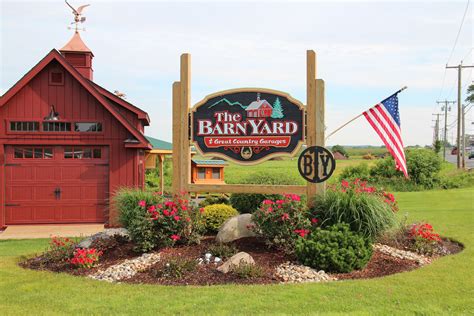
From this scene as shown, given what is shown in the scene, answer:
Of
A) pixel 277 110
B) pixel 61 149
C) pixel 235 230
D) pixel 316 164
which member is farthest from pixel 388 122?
pixel 61 149

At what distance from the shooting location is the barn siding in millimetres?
14742

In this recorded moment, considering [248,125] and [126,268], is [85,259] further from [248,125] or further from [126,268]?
[248,125]

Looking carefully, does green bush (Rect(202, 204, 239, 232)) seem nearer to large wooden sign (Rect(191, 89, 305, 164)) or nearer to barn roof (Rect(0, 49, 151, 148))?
large wooden sign (Rect(191, 89, 305, 164))

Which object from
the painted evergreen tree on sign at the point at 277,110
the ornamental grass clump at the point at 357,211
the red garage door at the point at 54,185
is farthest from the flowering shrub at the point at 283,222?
the red garage door at the point at 54,185

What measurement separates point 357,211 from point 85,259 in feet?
15.8

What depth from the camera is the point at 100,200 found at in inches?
589

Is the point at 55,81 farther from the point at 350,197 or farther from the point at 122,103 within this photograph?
the point at 350,197

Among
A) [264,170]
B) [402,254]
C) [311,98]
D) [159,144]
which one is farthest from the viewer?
[264,170]

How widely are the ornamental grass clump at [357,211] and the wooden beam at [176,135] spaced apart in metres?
3.12

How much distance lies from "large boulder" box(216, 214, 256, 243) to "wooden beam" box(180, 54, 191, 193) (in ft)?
4.61

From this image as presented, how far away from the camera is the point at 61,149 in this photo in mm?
14906

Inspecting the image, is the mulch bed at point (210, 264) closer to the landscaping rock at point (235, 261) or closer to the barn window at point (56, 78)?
the landscaping rock at point (235, 261)

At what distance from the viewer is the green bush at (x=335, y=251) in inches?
298

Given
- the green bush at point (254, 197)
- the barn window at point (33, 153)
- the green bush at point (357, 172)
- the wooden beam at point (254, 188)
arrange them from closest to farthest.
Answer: the wooden beam at point (254, 188) → the green bush at point (254, 197) → the barn window at point (33, 153) → the green bush at point (357, 172)
